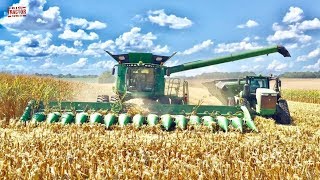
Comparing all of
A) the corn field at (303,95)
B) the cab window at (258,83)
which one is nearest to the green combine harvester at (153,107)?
the cab window at (258,83)

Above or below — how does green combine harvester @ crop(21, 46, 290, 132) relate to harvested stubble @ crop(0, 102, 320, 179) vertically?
above

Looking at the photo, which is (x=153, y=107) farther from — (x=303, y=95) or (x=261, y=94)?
(x=303, y=95)

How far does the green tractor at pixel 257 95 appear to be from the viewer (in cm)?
1153

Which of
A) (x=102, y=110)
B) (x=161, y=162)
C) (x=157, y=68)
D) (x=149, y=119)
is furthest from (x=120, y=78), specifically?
(x=161, y=162)

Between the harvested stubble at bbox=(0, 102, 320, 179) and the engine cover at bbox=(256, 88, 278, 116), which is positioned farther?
the engine cover at bbox=(256, 88, 278, 116)

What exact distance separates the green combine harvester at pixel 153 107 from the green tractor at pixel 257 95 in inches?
1.1

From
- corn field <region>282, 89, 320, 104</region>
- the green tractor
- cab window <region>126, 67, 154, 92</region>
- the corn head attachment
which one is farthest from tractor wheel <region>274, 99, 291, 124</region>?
corn field <region>282, 89, 320, 104</region>

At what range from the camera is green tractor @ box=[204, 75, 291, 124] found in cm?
1153

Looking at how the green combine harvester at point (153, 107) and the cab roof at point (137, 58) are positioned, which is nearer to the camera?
the green combine harvester at point (153, 107)

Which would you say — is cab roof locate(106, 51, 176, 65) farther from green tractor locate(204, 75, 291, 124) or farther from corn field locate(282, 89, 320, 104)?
corn field locate(282, 89, 320, 104)

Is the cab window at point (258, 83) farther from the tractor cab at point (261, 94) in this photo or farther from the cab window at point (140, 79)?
the cab window at point (140, 79)

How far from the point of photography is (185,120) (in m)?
8.81

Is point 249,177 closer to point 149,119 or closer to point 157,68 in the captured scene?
point 149,119

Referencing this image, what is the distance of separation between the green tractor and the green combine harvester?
27 millimetres
